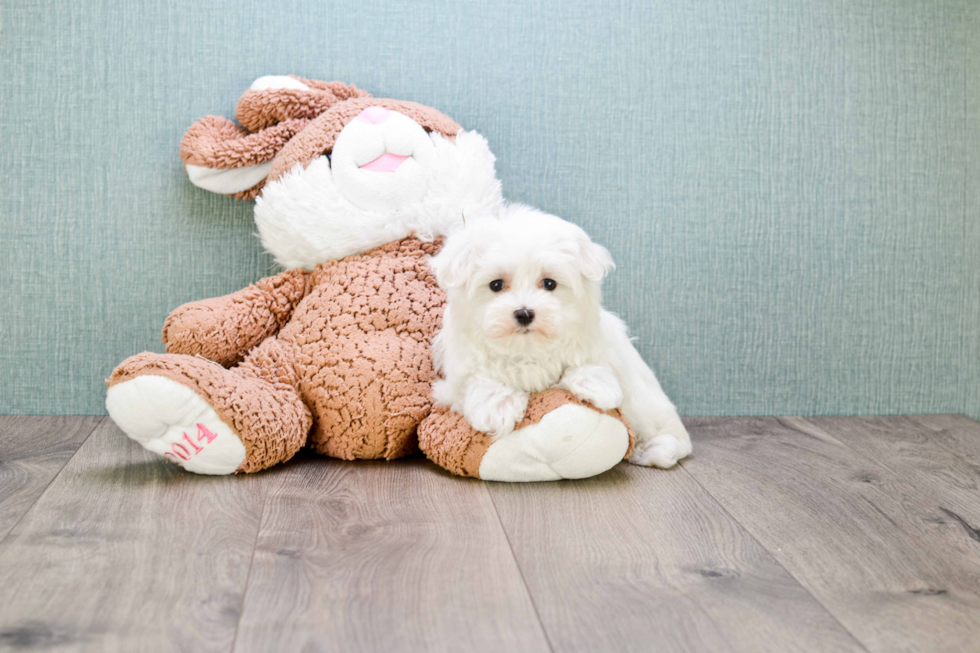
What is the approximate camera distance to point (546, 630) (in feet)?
2.82

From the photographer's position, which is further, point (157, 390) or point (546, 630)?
point (157, 390)

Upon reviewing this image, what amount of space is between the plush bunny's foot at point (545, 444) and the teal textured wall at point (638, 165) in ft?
1.72

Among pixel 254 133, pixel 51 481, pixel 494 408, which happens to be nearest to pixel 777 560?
pixel 494 408

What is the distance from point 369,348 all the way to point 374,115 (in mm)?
440

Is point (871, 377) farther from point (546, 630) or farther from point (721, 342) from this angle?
point (546, 630)

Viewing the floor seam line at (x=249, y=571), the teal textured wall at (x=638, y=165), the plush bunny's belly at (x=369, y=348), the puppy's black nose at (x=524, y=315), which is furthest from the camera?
the teal textured wall at (x=638, y=165)

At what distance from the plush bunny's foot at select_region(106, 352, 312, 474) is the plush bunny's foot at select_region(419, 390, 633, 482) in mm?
285

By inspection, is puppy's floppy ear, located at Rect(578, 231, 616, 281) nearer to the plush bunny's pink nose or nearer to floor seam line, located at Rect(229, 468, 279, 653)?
the plush bunny's pink nose

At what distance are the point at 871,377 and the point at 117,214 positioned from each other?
65.8 inches

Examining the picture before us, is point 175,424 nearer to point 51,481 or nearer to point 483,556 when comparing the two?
point 51,481

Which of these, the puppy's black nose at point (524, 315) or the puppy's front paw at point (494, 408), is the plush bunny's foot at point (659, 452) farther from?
the puppy's black nose at point (524, 315)

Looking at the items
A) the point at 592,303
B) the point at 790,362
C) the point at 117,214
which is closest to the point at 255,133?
the point at 117,214

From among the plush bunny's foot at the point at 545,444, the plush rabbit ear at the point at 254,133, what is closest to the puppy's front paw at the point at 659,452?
the plush bunny's foot at the point at 545,444

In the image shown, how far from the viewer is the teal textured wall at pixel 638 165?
1643 mm
